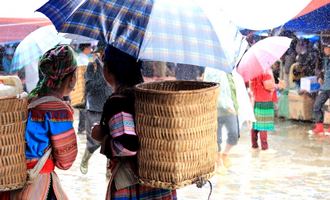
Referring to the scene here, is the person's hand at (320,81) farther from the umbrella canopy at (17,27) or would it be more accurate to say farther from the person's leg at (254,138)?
the umbrella canopy at (17,27)

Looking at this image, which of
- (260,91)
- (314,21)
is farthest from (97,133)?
(260,91)

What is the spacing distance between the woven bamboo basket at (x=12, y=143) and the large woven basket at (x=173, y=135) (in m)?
0.70

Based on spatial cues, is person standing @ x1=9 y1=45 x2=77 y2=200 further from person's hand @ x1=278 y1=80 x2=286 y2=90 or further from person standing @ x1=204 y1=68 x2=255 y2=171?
person's hand @ x1=278 y1=80 x2=286 y2=90

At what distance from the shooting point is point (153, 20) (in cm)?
355

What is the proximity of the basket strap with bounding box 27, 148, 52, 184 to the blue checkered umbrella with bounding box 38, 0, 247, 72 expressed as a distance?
78cm

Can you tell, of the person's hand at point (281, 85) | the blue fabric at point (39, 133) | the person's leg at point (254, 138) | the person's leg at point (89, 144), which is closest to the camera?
the blue fabric at point (39, 133)

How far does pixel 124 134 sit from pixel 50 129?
22.0 inches

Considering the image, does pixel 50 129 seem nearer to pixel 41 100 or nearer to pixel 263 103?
pixel 41 100

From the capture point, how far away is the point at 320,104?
38.2 ft

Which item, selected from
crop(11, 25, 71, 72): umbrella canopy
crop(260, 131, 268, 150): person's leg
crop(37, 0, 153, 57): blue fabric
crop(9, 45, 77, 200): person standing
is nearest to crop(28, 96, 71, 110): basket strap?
crop(9, 45, 77, 200): person standing

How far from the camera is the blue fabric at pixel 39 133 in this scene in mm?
3688

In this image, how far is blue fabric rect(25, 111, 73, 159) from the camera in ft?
12.1

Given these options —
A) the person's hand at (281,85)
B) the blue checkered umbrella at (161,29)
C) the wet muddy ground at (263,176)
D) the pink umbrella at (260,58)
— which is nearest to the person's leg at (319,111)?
the wet muddy ground at (263,176)

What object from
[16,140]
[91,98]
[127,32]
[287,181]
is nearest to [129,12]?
[127,32]
